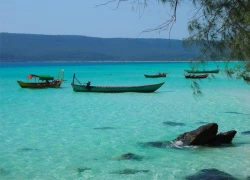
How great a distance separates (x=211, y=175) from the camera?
28.1ft

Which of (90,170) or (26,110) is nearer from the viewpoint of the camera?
(90,170)

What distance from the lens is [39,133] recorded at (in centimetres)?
1405

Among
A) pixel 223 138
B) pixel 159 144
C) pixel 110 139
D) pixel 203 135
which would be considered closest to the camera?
pixel 203 135

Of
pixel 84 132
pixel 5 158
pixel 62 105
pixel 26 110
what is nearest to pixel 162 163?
pixel 5 158

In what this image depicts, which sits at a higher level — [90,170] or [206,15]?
[206,15]

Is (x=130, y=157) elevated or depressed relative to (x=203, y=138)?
depressed

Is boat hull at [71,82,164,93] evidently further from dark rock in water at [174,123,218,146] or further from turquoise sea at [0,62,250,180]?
dark rock in water at [174,123,218,146]

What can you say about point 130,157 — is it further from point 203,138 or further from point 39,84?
point 39,84

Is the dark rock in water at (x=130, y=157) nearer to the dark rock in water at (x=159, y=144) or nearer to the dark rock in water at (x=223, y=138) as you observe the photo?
the dark rock in water at (x=159, y=144)

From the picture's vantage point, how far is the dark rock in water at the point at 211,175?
836 centimetres

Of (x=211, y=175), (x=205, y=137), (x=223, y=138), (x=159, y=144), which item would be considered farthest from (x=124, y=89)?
(x=211, y=175)

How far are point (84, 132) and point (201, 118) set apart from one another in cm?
580

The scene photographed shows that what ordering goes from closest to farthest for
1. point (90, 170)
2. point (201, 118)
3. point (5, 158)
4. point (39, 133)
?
1. point (90, 170)
2. point (5, 158)
3. point (39, 133)
4. point (201, 118)

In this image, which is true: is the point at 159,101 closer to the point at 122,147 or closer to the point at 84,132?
the point at 84,132
